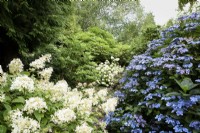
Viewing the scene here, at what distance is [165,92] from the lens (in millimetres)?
3779

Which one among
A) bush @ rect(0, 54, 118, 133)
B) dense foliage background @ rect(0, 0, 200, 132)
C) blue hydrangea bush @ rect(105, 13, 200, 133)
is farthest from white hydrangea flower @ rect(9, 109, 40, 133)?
blue hydrangea bush @ rect(105, 13, 200, 133)

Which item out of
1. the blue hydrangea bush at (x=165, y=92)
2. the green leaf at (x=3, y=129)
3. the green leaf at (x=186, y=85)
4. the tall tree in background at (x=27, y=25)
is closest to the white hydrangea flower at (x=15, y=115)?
the green leaf at (x=3, y=129)

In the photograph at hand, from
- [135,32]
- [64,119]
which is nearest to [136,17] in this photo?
[135,32]

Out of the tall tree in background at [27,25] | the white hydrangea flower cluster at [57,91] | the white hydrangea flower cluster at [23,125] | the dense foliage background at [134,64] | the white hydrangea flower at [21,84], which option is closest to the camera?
the white hydrangea flower cluster at [23,125]

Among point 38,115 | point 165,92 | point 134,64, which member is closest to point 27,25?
point 134,64

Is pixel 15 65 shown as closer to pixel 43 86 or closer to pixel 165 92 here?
pixel 43 86

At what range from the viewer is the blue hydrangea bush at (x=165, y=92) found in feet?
11.2

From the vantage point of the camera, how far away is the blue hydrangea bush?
11.2 feet

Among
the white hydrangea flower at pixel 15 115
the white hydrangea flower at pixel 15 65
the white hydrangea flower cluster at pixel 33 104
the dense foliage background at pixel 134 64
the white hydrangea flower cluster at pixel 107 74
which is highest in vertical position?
the white hydrangea flower cluster at pixel 107 74

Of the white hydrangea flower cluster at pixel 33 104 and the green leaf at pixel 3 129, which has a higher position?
the white hydrangea flower cluster at pixel 33 104

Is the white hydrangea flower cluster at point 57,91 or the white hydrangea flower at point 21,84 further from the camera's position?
the white hydrangea flower cluster at point 57,91

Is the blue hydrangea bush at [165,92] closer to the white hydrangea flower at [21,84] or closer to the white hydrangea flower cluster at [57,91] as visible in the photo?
the white hydrangea flower cluster at [57,91]

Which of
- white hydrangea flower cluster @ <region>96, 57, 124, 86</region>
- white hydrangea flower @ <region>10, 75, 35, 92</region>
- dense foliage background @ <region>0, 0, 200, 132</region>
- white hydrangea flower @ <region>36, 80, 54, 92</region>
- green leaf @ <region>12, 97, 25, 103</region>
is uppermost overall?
white hydrangea flower cluster @ <region>96, 57, 124, 86</region>

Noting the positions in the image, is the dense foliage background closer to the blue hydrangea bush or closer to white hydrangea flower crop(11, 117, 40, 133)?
A: the blue hydrangea bush
